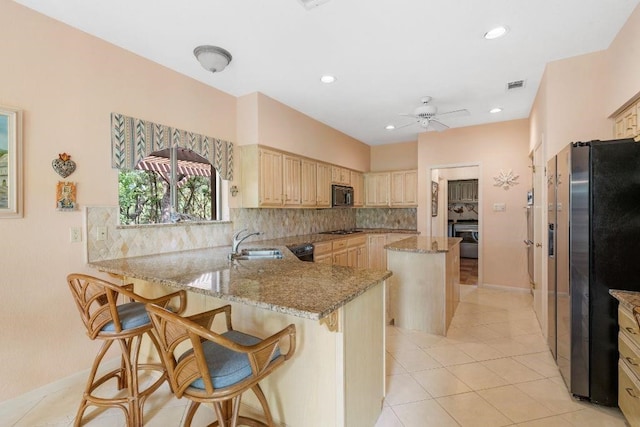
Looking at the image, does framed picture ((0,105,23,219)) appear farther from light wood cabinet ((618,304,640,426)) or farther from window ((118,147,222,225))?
light wood cabinet ((618,304,640,426))

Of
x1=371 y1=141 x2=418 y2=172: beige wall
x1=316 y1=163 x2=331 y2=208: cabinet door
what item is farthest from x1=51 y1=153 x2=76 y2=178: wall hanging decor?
x1=371 y1=141 x2=418 y2=172: beige wall

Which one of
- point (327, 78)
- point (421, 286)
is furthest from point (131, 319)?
point (327, 78)

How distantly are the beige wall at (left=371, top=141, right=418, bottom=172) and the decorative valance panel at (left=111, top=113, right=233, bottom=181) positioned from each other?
3.91 m

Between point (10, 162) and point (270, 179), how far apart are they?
7.42 feet

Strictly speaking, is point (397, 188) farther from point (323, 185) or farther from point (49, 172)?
point (49, 172)

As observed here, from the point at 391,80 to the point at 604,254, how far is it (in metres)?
2.39

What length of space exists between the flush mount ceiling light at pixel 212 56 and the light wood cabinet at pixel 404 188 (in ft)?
13.1

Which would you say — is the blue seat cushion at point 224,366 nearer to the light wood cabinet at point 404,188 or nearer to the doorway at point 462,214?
the doorway at point 462,214

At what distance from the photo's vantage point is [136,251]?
2.62 metres

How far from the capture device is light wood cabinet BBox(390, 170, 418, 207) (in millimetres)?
5594

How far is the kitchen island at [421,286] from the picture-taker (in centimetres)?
302

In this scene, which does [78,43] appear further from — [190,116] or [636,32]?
[636,32]

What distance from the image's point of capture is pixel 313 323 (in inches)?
62.9

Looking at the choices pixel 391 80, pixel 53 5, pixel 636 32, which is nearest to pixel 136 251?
pixel 53 5
